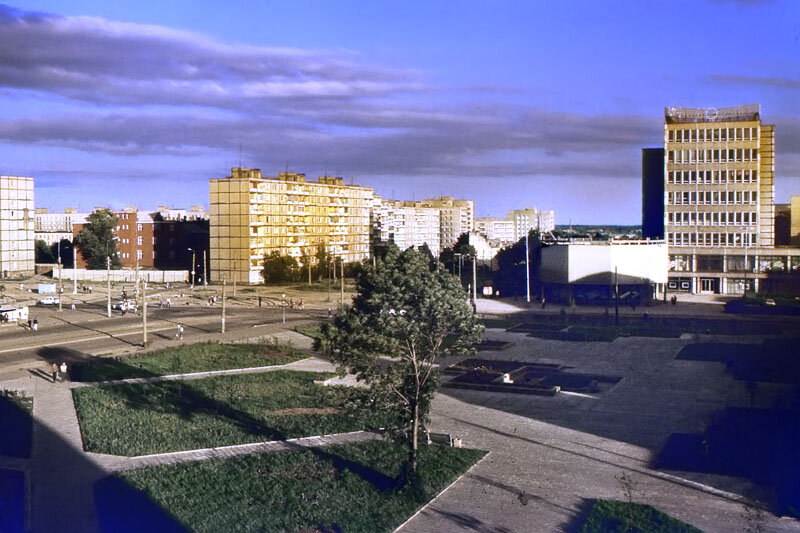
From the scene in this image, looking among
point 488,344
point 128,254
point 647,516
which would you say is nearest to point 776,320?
point 488,344

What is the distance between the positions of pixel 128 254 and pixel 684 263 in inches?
2886

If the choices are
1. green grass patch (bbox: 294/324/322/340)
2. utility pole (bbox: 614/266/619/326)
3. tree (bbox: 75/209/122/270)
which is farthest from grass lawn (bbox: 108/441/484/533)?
tree (bbox: 75/209/122/270)

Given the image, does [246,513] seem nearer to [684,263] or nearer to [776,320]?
[776,320]

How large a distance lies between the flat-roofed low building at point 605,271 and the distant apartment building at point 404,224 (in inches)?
2390

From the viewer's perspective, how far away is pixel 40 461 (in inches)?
912

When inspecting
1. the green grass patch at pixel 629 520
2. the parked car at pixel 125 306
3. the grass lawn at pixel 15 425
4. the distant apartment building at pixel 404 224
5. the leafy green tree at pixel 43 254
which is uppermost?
the distant apartment building at pixel 404 224

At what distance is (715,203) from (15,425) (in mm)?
68270

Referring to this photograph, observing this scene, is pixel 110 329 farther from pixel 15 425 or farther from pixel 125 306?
pixel 15 425

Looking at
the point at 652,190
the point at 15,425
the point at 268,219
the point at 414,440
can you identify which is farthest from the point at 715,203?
the point at 15,425

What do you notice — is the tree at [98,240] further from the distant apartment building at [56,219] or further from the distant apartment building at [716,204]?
the distant apartment building at [716,204]

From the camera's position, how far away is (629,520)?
58.2 ft

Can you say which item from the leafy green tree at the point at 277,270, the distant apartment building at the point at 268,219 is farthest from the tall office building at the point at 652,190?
the leafy green tree at the point at 277,270

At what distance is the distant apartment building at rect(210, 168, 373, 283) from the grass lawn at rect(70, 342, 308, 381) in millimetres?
45208

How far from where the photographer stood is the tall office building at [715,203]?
75625 mm
